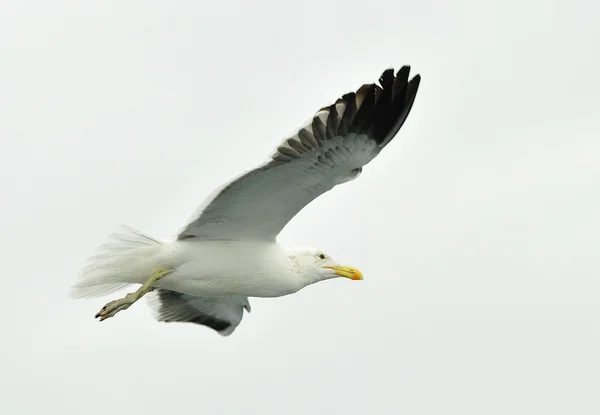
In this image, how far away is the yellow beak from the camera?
49.2 ft

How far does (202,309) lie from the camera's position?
1675 cm

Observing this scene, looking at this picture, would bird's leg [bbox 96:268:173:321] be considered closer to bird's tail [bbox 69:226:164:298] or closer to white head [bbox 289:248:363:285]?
bird's tail [bbox 69:226:164:298]

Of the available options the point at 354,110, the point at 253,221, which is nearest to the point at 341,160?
the point at 354,110

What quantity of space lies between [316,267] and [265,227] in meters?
0.82

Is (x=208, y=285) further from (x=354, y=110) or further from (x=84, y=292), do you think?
(x=354, y=110)

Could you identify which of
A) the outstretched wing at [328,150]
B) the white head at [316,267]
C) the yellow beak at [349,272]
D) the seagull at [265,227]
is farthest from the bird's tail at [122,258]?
the yellow beak at [349,272]

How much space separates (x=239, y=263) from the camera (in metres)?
14.5

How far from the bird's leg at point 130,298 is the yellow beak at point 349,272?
1.97 metres

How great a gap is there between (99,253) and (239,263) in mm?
1550

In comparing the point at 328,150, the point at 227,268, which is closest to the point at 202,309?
the point at 227,268

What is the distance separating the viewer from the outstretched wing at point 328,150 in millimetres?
13148

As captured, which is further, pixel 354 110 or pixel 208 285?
pixel 208 285

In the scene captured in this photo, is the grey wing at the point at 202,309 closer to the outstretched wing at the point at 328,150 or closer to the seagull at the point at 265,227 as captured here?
the seagull at the point at 265,227

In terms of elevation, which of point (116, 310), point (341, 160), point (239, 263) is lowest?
point (116, 310)
